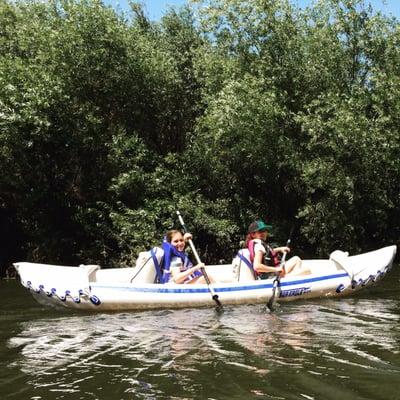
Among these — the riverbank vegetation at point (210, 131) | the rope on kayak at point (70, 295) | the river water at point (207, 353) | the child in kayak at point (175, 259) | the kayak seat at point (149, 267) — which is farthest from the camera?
the riverbank vegetation at point (210, 131)

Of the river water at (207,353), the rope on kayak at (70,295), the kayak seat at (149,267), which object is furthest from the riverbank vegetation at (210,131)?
the river water at (207,353)

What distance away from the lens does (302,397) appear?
404 cm

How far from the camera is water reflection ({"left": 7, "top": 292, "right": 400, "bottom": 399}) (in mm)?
4348

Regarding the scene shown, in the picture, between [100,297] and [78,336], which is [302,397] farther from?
[100,297]

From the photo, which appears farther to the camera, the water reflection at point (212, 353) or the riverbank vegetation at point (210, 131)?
the riverbank vegetation at point (210, 131)

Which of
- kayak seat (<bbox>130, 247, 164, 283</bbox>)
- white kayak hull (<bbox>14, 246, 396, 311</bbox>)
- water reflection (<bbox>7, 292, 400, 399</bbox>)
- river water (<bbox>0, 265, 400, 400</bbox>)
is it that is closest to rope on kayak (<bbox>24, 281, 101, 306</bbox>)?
white kayak hull (<bbox>14, 246, 396, 311</bbox>)

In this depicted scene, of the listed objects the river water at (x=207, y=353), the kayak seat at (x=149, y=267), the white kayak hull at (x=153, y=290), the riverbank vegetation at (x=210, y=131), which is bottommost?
the river water at (x=207, y=353)

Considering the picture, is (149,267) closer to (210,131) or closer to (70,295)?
(70,295)

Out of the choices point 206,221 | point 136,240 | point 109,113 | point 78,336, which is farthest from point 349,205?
point 78,336

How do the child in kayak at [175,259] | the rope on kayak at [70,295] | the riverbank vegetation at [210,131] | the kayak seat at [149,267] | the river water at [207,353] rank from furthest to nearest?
the riverbank vegetation at [210,131], the kayak seat at [149,267], the child in kayak at [175,259], the rope on kayak at [70,295], the river water at [207,353]

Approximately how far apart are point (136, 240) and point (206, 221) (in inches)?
70.8

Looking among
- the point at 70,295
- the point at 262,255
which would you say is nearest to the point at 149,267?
the point at 70,295

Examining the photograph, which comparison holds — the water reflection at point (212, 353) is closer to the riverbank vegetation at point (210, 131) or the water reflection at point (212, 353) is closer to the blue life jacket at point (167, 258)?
the blue life jacket at point (167, 258)

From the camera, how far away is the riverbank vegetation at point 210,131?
518 inches
